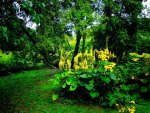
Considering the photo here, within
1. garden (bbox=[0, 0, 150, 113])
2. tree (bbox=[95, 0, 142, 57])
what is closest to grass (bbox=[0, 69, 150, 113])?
garden (bbox=[0, 0, 150, 113])

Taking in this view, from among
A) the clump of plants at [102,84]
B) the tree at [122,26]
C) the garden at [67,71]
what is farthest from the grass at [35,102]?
the tree at [122,26]

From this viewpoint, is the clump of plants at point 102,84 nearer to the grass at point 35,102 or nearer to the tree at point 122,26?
the grass at point 35,102

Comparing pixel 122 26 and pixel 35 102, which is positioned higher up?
pixel 122 26

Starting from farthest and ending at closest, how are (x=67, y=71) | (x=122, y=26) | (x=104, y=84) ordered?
(x=122, y=26)
(x=67, y=71)
(x=104, y=84)

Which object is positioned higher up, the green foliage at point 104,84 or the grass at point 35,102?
the green foliage at point 104,84

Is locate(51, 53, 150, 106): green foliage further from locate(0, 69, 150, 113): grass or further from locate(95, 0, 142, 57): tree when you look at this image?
locate(95, 0, 142, 57): tree

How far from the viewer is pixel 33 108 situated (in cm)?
707

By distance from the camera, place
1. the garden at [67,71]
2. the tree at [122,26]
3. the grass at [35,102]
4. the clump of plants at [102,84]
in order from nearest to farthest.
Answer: the garden at [67,71]
the grass at [35,102]
the clump of plants at [102,84]
the tree at [122,26]

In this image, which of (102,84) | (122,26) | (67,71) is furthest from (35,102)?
(122,26)

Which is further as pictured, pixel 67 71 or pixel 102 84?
pixel 67 71

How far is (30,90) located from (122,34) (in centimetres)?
536

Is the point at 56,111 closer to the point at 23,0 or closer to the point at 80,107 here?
the point at 80,107

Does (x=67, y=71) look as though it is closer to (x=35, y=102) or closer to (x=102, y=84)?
(x=102, y=84)

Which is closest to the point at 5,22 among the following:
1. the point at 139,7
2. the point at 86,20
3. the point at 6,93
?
the point at 6,93
